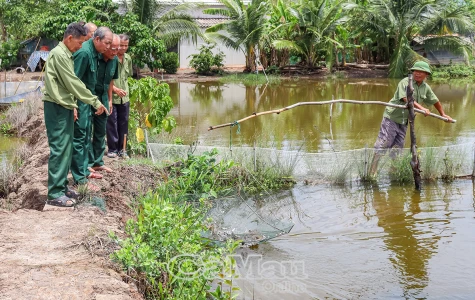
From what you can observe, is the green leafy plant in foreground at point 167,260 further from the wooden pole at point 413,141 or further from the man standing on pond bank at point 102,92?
the wooden pole at point 413,141

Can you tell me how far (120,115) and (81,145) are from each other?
1.66 metres

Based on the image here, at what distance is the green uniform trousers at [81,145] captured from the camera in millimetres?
6102

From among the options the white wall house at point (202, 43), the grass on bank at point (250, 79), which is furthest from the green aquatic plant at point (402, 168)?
the white wall house at point (202, 43)

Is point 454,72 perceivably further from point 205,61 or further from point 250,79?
point 205,61

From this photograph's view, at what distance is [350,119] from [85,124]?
9.50m

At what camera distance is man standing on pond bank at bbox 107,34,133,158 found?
761 cm

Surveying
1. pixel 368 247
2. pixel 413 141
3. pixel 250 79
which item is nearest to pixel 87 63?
pixel 368 247

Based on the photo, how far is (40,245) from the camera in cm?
464

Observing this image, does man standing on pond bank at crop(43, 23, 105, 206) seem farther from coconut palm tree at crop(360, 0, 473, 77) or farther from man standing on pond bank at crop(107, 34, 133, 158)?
coconut palm tree at crop(360, 0, 473, 77)

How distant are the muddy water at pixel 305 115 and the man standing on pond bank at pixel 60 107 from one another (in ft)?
15.1

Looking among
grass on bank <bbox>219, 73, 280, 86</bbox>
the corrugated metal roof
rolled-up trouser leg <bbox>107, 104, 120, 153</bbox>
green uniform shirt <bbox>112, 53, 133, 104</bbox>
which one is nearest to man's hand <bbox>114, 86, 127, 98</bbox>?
green uniform shirt <bbox>112, 53, 133, 104</bbox>

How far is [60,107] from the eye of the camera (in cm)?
551

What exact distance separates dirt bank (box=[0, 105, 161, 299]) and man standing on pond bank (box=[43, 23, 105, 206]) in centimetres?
27

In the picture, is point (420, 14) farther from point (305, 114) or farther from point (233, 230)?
point (233, 230)
